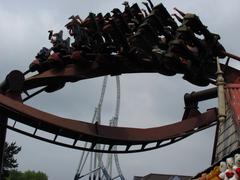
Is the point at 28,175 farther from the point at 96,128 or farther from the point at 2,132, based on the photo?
the point at 96,128

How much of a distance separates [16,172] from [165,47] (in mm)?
42875

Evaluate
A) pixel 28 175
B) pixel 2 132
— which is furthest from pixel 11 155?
pixel 2 132

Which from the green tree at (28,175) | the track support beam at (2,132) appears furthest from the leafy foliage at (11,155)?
the track support beam at (2,132)

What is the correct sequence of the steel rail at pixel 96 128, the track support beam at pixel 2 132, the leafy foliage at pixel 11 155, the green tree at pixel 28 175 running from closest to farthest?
the steel rail at pixel 96 128 < the track support beam at pixel 2 132 < the leafy foliage at pixel 11 155 < the green tree at pixel 28 175

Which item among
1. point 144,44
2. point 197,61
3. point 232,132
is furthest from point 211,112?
point 232,132

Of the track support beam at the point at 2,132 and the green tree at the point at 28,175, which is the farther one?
the green tree at the point at 28,175

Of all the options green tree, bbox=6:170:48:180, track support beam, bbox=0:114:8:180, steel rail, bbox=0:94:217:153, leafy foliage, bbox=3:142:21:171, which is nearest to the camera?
steel rail, bbox=0:94:217:153

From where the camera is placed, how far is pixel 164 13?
10.2 meters

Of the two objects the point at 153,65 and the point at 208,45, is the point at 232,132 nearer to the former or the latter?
the point at 208,45

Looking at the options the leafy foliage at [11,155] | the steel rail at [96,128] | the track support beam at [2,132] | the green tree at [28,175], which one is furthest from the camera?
the green tree at [28,175]

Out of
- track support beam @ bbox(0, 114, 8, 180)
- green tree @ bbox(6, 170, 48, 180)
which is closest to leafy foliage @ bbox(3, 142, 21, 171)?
green tree @ bbox(6, 170, 48, 180)

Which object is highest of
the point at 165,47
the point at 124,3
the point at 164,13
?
the point at 124,3

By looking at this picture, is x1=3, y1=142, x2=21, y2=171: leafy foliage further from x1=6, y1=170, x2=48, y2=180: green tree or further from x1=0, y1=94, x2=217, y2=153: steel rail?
x1=0, y1=94, x2=217, y2=153: steel rail

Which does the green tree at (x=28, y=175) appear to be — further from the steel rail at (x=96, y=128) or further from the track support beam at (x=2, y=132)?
the steel rail at (x=96, y=128)
